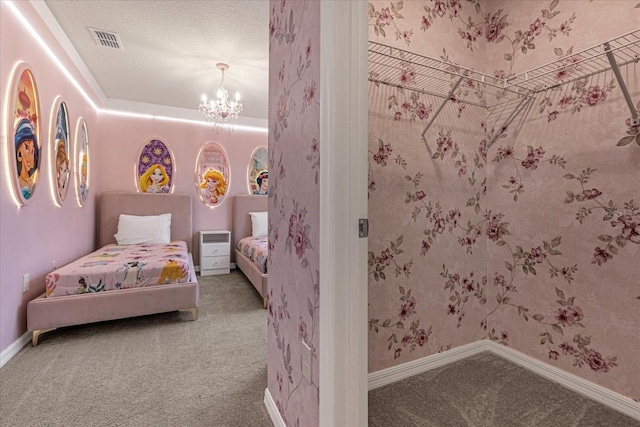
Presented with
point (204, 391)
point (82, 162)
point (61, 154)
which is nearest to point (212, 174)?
point (82, 162)

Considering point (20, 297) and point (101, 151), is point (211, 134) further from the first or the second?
point (20, 297)

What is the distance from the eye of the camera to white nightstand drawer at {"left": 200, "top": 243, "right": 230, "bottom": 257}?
4312mm

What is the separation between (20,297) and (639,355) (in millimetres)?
3758

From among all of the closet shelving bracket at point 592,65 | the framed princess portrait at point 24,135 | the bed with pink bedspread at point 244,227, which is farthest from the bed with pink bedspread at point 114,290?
the closet shelving bracket at point 592,65

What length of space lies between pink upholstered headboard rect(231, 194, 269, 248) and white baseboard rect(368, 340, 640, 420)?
3.54 m

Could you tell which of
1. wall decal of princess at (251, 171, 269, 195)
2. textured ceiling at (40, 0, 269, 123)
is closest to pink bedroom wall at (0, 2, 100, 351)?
textured ceiling at (40, 0, 269, 123)

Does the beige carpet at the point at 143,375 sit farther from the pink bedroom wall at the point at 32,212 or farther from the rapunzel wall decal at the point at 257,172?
the rapunzel wall decal at the point at 257,172

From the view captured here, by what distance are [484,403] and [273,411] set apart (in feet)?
3.37

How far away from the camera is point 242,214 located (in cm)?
473

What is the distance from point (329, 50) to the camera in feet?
2.87

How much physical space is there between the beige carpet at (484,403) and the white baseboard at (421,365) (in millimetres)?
28

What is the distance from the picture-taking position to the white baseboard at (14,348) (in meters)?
1.93

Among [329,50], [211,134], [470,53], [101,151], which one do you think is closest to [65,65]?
[101,151]

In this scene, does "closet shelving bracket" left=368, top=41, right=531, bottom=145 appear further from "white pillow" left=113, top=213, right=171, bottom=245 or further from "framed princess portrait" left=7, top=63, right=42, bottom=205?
"white pillow" left=113, top=213, right=171, bottom=245
